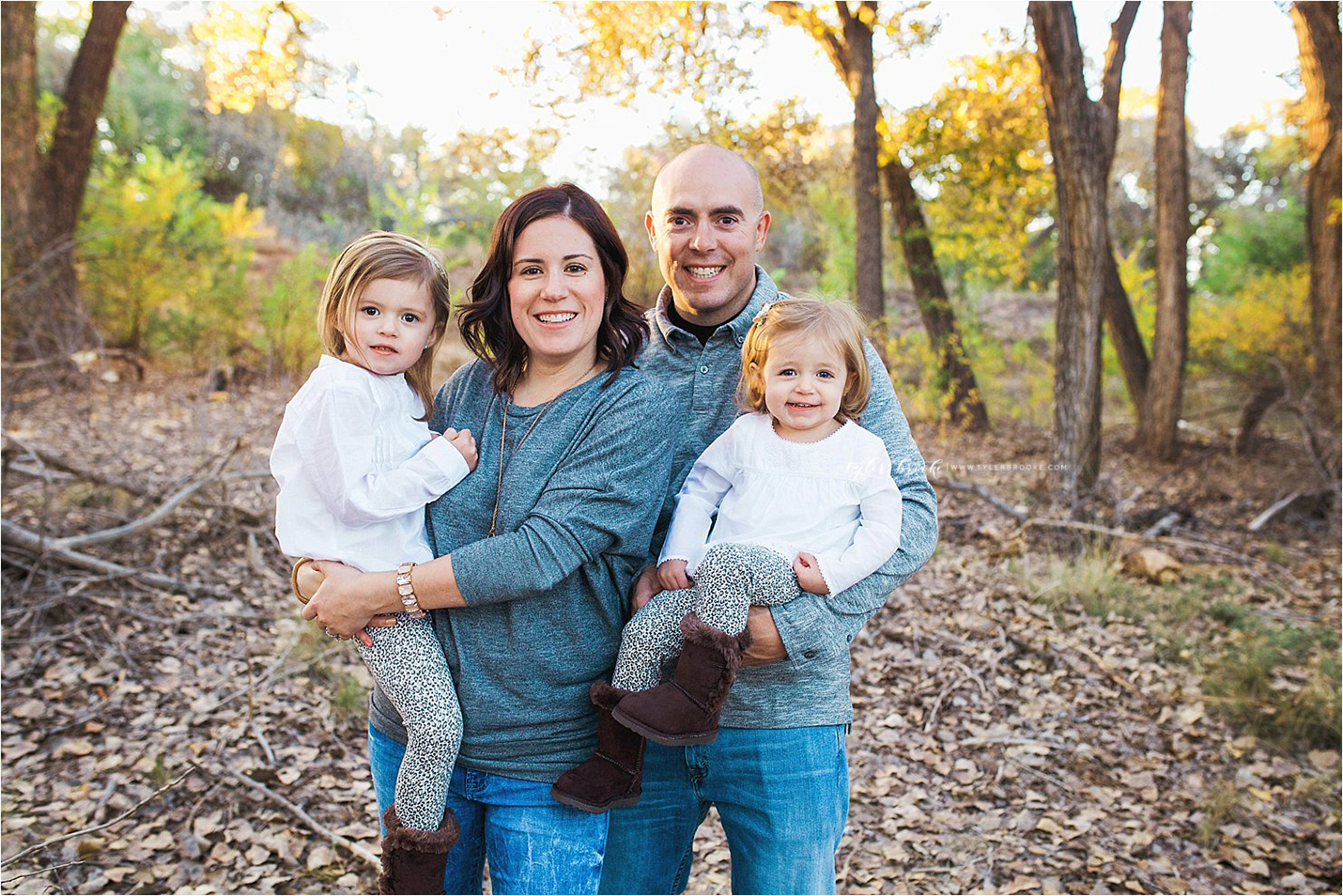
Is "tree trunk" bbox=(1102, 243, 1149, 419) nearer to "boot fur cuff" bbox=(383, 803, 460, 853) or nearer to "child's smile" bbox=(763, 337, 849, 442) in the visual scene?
"child's smile" bbox=(763, 337, 849, 442)

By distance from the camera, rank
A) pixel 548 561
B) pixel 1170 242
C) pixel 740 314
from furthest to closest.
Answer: pixel 1170 242
pixel 740 314
pixel 548 561

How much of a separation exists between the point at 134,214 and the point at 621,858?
954cm

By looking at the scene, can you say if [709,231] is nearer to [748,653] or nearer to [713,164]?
[713,164]

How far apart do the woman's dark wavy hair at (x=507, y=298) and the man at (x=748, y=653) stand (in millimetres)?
184

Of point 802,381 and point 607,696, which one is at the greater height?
point 802,381

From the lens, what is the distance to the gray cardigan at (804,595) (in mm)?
1883

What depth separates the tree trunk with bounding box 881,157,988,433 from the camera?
959 centimetres

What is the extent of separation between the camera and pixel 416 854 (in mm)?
1819

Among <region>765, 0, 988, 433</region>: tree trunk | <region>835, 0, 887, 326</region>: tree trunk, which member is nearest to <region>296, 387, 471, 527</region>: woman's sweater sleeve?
<region>835, 0, 887, 326</region>: tree trunk

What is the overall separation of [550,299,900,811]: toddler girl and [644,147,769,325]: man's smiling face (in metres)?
0.12

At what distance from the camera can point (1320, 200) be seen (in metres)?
7.36

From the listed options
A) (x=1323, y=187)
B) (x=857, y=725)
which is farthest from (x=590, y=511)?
(x=1323, y=187)

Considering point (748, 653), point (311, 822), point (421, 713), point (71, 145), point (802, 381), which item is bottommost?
point (311, 822)

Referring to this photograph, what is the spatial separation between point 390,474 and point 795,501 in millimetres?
839
